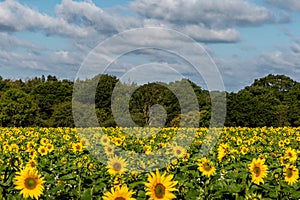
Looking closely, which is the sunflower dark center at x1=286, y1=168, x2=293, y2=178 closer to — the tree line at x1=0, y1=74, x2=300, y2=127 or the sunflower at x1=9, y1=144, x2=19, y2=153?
the sunflower at x1=9, y1=144, x2=19, y2=153

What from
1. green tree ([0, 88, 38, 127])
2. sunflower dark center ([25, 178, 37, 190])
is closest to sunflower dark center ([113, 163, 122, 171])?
sunflower dark center ([25, 178, 37, 190])

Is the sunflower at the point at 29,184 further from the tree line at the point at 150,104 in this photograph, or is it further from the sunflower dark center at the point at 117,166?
the tree line at the point at 150,104

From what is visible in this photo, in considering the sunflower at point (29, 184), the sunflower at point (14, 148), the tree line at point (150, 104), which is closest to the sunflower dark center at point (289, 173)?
the sunflower at point (29, 184)

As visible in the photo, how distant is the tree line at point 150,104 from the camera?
24.9 metres

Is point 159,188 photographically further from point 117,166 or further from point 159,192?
point 117,166

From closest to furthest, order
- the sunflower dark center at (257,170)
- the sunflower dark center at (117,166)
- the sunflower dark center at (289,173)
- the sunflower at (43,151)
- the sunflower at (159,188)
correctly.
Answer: the sunflower at (159,188)
the sunflower dark center at (257,170)
the sunflower dark center at (117,166)
the sunflower dark center at (289,173)
the sunflower at (43,151)

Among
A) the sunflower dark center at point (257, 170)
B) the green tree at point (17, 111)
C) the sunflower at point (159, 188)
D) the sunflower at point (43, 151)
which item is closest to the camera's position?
the sunflower at point (159, 188)

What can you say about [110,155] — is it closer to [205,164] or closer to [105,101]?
[205,164]

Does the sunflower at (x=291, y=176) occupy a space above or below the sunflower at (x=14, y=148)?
below

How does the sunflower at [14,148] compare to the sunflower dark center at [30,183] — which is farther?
the sunflower at [14,148]

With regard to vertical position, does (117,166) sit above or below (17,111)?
below

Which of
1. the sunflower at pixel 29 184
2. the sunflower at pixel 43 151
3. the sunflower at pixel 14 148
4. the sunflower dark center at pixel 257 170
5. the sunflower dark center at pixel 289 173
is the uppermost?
the sunflower at pixel 14 148

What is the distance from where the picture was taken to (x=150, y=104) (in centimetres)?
2561

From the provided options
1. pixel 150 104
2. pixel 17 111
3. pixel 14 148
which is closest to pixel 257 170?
pixel 14 148
